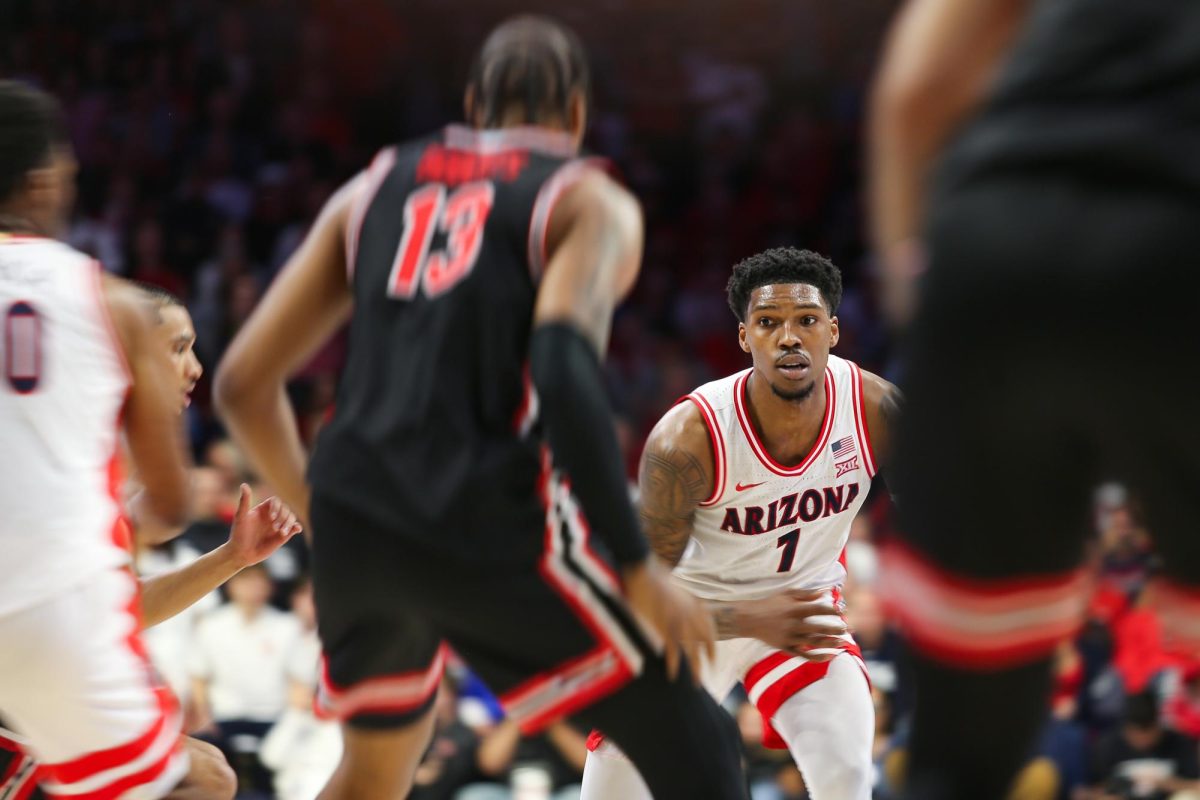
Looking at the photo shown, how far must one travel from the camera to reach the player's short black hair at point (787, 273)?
433 centimetres

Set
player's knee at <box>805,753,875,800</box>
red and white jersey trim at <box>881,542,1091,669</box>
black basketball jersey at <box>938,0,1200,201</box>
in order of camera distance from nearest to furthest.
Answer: black basketball jersey at <box>938,0,1200,201</box>, red and white jersey trim at <box>881,542,1091,669</box>, player's knee at <box>805,753,875,800</box>

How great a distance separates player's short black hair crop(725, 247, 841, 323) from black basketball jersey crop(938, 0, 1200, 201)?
2.60 metres

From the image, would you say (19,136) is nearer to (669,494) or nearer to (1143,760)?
(669,494)

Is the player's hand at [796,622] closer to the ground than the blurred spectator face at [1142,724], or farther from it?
farther from it

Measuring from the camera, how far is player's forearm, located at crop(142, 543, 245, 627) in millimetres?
3383

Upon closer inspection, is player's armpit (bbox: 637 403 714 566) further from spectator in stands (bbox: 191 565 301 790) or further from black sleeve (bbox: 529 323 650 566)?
spectator in stands (bbox: 191 565 301 790)

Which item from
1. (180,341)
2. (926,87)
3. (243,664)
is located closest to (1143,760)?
(243,664)

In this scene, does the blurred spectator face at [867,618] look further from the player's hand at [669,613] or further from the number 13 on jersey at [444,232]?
the number 13 on jersey at [444,232]

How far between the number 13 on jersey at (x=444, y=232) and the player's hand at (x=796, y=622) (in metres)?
1.55

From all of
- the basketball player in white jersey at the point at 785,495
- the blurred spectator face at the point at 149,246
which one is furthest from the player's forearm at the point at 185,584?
the blurred spectator face at the point at 149,246

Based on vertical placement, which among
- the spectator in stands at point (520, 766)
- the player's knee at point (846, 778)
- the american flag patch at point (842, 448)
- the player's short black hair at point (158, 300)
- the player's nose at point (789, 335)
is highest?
the player's nose at point (789, 335)

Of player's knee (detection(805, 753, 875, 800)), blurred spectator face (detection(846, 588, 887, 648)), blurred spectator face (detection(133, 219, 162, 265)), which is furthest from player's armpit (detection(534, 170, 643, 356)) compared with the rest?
blurred spectator face (detection(133, 219, 162, 265))

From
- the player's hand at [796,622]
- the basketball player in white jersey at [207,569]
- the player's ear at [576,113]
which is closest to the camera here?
the player's ear at [576,113]

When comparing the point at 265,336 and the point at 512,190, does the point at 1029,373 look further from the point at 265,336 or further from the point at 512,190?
the point at 265,336
